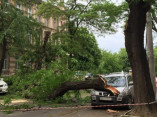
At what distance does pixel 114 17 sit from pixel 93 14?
4.10 metres

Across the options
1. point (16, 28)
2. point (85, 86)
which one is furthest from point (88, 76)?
point (16, 28)

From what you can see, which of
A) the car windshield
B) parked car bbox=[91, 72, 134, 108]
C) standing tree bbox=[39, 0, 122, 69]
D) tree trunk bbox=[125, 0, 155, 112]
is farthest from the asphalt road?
standing tree bbox=[39, 0, 122, 69]

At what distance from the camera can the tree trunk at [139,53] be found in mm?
7116

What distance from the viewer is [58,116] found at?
25.3 ft

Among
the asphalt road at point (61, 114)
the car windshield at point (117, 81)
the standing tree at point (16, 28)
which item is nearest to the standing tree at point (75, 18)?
the standing tree at point (16, 28)

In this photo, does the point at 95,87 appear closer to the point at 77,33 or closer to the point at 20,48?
the point at 20,48

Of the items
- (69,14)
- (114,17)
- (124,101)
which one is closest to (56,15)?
(69,14)

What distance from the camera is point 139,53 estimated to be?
7.23 m

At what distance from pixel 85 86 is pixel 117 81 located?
174 cm

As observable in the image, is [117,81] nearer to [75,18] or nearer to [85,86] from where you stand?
[85,86]

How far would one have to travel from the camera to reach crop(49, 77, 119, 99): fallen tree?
8880 mm

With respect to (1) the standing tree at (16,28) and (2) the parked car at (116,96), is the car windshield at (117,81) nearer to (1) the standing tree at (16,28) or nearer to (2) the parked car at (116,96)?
Result: (2) the parked car at (116,96)

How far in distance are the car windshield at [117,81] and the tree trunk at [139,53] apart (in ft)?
7.31

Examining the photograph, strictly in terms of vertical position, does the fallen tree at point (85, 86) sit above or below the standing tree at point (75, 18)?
below
